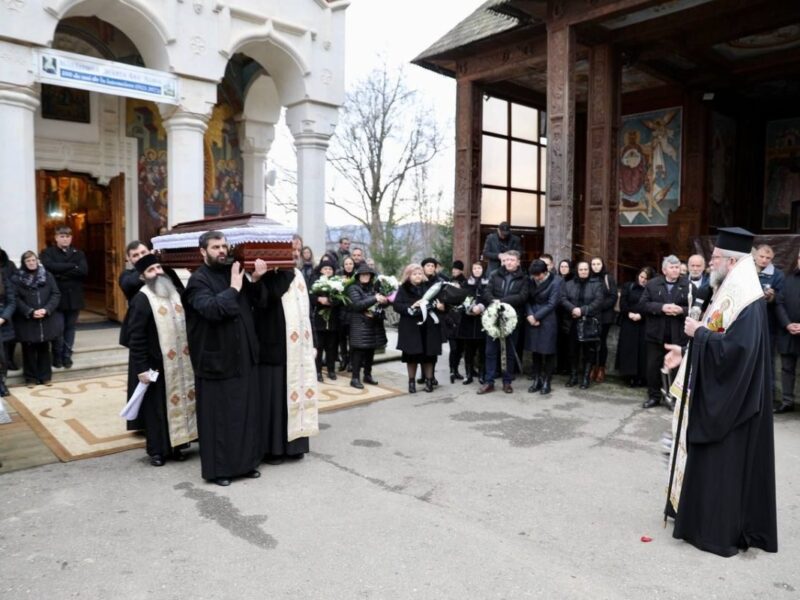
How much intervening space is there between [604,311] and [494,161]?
5.85m

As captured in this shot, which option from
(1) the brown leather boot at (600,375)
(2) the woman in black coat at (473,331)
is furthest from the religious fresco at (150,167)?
(1) the brown leather boot at (600,375)

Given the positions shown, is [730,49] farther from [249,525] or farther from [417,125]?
[417,125]

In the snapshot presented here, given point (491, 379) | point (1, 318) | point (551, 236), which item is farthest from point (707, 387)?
point (1, 318)

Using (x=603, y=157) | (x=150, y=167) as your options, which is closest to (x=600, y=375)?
(x=603, y=157)

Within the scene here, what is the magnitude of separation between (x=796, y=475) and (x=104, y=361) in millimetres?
8853

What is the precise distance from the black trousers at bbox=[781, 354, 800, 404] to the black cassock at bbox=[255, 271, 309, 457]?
228 inches

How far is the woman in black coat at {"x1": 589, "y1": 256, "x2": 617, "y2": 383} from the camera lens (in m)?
8.70

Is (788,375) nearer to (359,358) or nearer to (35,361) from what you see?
(359,358)

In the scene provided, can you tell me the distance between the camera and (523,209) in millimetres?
14539

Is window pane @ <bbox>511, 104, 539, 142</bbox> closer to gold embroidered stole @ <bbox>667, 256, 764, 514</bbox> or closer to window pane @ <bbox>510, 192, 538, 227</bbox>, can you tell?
window pane @ <bbox>510, 192, 538, 227</bbox>

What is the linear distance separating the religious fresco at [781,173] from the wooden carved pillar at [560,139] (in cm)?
965

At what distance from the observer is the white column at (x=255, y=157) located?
14508 millimetres

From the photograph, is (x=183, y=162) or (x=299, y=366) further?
(x=183, y=162)

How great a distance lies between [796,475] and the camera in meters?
5.39
